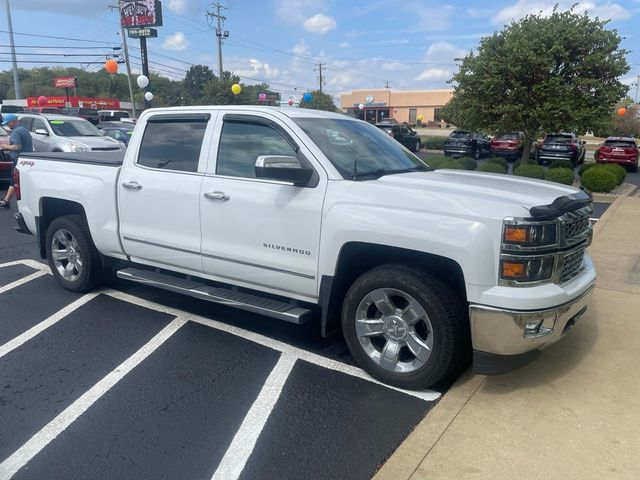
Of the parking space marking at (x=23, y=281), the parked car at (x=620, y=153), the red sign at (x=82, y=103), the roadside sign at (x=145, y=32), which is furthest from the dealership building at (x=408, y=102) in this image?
the parking space marking at (x=23, y=281)

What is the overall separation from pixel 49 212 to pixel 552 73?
1372cm

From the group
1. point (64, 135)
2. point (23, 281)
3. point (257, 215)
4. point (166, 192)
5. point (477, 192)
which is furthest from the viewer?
point (64, 135)

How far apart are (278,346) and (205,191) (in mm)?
1408

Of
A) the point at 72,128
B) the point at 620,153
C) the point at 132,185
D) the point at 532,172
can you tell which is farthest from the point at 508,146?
the point at 132,185

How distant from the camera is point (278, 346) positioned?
178 inches

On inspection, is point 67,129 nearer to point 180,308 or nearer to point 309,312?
point 180,308

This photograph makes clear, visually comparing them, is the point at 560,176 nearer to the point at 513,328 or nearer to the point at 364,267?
the point at 364,267

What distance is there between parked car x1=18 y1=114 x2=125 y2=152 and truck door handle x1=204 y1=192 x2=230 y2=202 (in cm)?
1145

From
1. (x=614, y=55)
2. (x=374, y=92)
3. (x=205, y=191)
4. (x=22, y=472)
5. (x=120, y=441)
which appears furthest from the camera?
(x=374, y=92)

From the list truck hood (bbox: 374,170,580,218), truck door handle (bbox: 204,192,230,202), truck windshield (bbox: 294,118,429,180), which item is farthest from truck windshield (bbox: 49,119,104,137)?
truck hood (bbox: 374,170,580,218)

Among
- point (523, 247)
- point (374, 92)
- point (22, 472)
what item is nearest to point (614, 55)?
point (523, 247)

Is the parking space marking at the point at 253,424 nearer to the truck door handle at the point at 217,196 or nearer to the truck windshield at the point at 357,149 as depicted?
the truck door handle at the point at 217,196

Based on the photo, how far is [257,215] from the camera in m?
4.12

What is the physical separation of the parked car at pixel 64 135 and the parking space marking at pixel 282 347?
10385 mm
